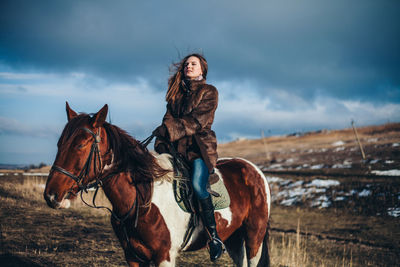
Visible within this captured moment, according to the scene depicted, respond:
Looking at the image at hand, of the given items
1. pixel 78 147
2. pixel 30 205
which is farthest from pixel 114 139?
pixel 30 205

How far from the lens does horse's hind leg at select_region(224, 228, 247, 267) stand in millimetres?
4547

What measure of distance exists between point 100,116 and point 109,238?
19.2 ft

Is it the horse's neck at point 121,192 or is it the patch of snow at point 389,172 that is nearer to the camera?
the horse's neck at point 121,192

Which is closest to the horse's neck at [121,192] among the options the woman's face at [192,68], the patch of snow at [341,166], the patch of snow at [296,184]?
the woman's face at [192,68]

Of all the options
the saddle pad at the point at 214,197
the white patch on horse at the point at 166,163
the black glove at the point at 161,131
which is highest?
the black glove at the point at 161,131

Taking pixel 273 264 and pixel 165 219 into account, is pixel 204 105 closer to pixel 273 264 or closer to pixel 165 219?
pixel 165 219

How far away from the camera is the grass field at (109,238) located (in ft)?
19.3

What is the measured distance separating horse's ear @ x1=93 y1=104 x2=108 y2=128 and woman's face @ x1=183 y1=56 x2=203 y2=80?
4.92 feet

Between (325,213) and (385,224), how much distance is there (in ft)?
8.83

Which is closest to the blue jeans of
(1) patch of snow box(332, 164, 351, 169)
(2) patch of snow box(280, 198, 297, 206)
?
(2) patch of snow box(280, 198, 297, 206)

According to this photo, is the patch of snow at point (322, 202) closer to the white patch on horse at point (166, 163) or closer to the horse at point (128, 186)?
the horse at point (128, 186)

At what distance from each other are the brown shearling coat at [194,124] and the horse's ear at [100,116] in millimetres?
786

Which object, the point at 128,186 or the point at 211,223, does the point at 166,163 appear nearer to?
the point at 128,186

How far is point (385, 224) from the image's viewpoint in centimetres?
1102
